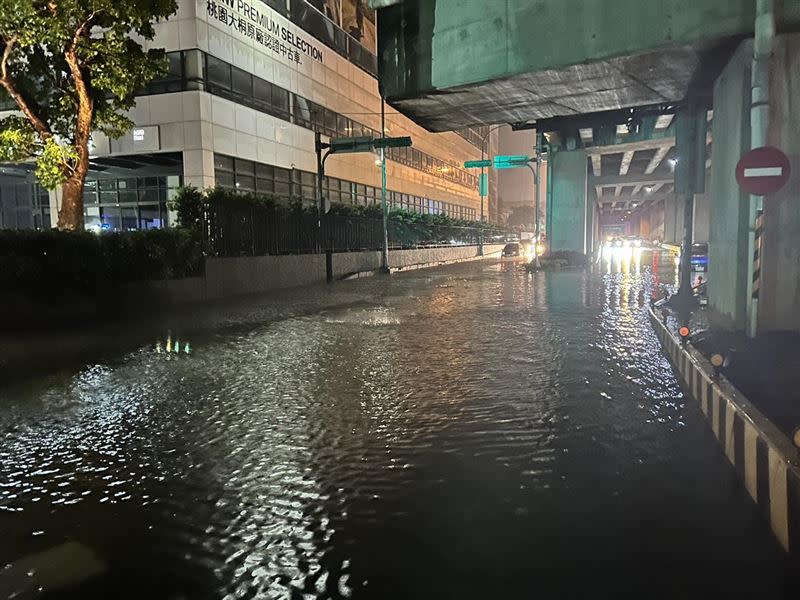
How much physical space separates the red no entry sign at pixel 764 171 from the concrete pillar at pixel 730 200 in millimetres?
1439

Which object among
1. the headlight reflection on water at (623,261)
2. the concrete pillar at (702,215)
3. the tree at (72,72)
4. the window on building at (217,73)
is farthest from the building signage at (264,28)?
the concrete pillar at (702,215)

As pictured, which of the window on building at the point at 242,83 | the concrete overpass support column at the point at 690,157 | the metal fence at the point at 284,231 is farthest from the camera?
the window on building at the point at 242,83

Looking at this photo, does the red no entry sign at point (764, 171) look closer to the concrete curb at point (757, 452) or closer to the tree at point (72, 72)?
the concrete curb at point (757, 452)

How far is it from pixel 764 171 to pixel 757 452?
Result: 4.32 meters

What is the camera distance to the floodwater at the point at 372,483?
323 centimetres

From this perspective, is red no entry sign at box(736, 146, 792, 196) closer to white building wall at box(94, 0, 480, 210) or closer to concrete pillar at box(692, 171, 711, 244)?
white building wall at box(94, 0, 480, 210)

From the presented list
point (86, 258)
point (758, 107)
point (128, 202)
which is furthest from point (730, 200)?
point (128, 202)

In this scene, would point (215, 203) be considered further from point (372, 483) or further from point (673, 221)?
point (673, 221)

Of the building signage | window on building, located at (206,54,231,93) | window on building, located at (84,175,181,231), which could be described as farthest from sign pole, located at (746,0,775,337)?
window on building, located at (84,175,181,231)

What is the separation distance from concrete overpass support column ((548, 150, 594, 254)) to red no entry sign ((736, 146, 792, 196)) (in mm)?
24030

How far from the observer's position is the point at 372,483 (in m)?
4.46

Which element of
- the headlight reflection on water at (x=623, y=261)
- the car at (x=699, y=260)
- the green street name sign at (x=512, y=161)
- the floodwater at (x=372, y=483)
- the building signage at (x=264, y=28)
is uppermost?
the building signage at (x=264, y=28)

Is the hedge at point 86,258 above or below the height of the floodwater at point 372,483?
above

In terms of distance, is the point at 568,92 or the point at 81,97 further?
the point at 81,97
